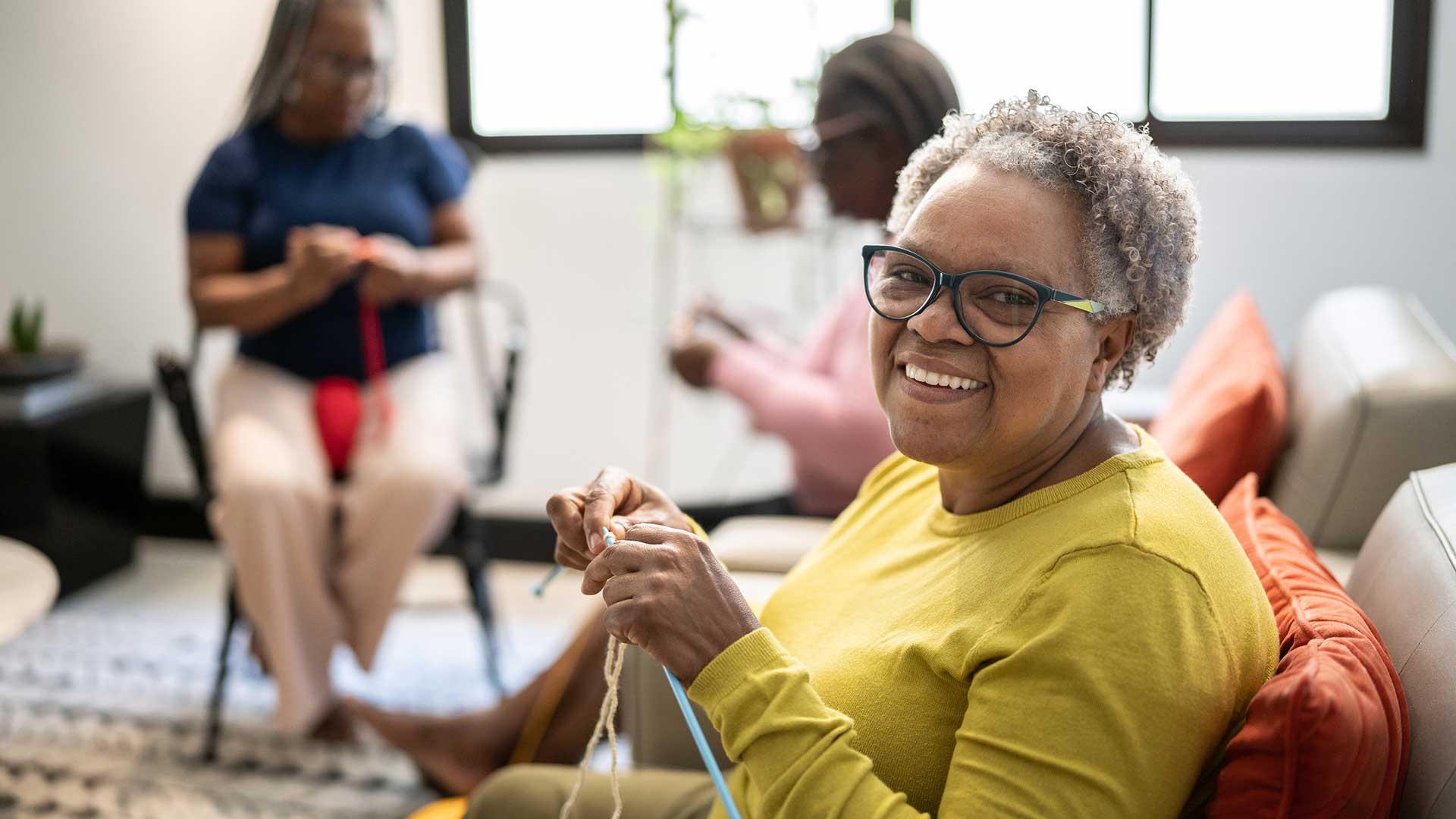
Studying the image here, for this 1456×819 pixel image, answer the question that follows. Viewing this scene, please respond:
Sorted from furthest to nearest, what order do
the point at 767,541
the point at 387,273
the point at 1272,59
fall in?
1. the point at 1272,59
2. the point at 387,273
3. the point at 767,541

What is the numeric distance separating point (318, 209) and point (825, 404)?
1.20 meters

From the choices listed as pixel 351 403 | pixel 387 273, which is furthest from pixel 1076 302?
pixel 351 403

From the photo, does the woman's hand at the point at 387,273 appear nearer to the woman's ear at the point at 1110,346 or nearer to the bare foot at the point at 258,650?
the bare foot at the point at 258,650

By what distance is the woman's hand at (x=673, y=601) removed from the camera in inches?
38.6

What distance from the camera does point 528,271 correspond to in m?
3.60

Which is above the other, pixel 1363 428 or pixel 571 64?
pixel 571 64

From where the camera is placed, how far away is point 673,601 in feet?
3.24

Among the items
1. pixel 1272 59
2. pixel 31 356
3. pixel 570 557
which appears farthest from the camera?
pixel 31 356

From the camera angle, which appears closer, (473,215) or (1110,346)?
(1110,346)

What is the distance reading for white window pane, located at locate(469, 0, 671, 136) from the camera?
346 centimetres

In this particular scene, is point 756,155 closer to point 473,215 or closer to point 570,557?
point 473,215

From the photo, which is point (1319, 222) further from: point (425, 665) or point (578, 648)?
point (425, 665)

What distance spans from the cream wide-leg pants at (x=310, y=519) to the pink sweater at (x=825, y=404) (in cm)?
66

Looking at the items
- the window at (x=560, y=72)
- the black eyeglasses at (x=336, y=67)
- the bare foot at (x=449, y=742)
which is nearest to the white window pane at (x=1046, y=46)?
the window at (x=560, y=72)
